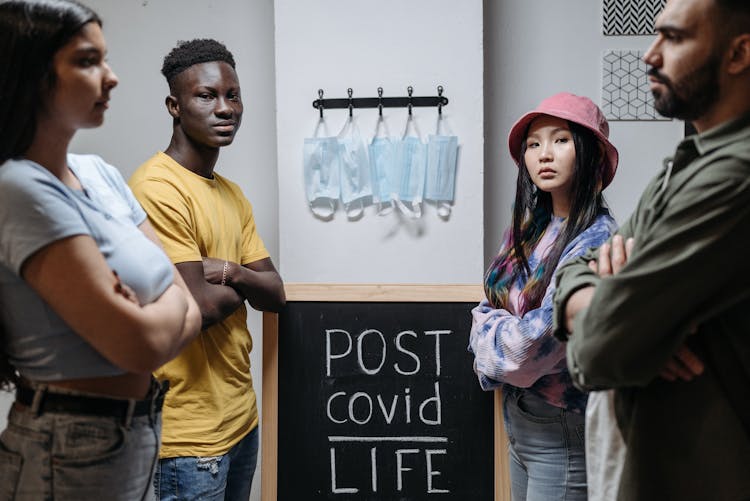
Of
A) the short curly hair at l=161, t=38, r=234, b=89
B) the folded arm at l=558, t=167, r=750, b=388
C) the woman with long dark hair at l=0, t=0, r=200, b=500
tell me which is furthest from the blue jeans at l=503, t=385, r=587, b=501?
the short curly hair at l=161, t=38, r=234, b=89

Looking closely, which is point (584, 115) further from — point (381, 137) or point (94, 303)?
point (94, 303)

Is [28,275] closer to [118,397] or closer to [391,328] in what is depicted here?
[118,397]

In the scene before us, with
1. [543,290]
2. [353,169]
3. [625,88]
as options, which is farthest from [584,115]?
[625,88]

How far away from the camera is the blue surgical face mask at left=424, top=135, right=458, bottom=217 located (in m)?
2.36

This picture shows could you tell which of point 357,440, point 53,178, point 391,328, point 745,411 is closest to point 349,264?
point 391,328

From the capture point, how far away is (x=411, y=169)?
7.84ft

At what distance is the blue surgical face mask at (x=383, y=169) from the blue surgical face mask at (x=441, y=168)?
0.12 meters

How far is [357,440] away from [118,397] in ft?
3.57

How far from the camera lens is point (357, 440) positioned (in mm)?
2109

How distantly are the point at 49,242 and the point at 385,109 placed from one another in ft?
5.08

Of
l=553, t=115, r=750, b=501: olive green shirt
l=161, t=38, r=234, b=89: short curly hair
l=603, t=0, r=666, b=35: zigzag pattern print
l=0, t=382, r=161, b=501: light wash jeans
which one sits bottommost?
l=0, t=382, r=161, b=501: light wash jeans

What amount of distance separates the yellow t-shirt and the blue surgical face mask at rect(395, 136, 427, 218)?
629 millimetres

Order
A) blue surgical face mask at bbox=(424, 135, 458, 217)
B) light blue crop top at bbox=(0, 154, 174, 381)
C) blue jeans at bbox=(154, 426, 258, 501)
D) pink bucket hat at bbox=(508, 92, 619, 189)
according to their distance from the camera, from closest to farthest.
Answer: light blue crop top at bbox=(0, 154, 174, 381) → pink bucket hat at bbox=(508, 92, 619, 189) → blue jeans at bbox=(154, 426, 258, 501) → blue surgical face mask at bbox=(424, 135, 458, 217)

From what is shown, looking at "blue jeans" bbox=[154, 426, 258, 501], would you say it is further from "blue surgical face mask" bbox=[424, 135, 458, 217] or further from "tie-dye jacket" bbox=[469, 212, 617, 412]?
"blue surgical face mask" bbox=[424, 135, 458, 217]
